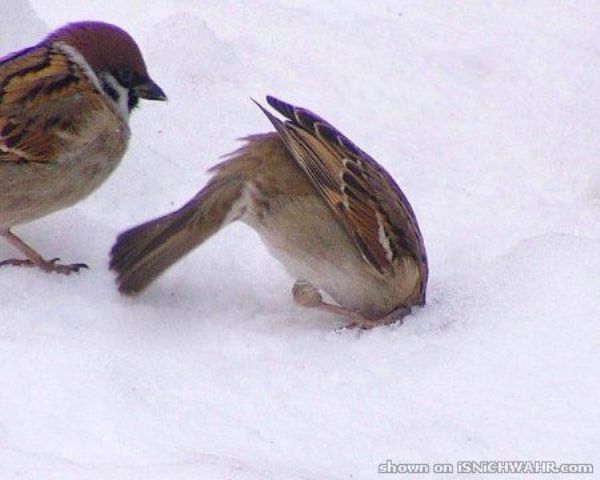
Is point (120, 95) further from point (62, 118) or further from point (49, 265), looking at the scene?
point (49, 265)

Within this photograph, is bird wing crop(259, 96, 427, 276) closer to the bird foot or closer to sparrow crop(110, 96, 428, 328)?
sparrow crop(110, 96, 428, 328)

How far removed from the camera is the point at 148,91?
183 inches

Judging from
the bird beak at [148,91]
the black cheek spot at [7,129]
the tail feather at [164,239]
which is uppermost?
the black cheek spot at [7,129]

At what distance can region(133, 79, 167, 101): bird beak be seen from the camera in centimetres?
→ 464

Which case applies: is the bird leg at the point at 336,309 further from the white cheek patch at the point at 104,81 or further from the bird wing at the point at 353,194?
the white cheek patch at the point at 104,81

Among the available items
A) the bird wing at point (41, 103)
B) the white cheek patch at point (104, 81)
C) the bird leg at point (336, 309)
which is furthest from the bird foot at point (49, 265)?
the bird leg at point (336, 309)

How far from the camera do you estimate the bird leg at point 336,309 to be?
4.38m

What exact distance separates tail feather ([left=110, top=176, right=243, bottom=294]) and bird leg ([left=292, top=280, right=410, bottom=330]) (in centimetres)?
36

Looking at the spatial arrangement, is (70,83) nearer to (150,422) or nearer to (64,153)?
(64,153)

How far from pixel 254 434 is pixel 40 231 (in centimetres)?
160

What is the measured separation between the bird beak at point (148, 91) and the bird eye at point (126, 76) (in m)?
0.03

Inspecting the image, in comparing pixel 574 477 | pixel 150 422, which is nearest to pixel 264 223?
pixel 150 422

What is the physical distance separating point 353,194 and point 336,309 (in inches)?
15.0

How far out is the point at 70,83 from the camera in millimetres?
4414
